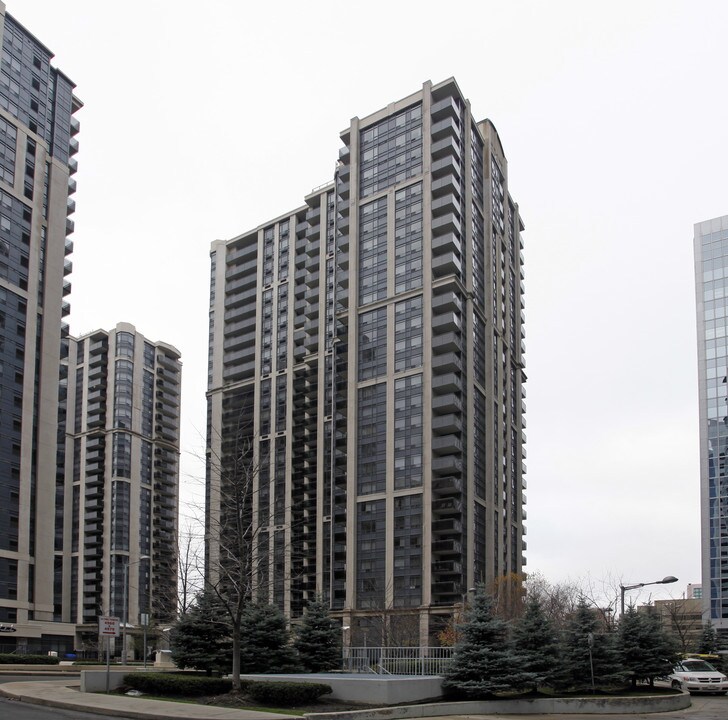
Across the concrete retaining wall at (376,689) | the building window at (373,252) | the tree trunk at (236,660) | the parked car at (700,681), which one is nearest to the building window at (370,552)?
the building window at (373,252)

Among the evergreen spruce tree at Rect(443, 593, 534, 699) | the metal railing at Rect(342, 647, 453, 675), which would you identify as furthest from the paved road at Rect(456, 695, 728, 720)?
the metal railing at Rect(342, 647, 453, 675)

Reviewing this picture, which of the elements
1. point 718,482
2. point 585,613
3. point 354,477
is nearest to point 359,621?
point 354,477

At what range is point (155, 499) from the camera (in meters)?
156

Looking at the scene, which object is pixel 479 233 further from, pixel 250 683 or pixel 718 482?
pixel 250 683

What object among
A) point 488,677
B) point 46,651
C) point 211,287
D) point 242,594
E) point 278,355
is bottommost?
point 46,651

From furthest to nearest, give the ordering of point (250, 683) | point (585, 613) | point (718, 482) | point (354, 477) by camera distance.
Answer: point (718, 482) → point (354, 477) → point (585, 613) → point (250, 683)

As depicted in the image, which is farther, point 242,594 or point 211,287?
point 211,287

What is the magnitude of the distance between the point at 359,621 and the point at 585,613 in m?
56.3

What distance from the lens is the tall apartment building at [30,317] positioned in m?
84.5

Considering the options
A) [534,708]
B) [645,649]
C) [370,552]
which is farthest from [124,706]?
[370,552]

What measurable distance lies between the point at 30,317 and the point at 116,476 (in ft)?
211

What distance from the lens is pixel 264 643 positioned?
1319 inches

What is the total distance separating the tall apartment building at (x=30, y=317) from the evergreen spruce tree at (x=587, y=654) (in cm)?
6295

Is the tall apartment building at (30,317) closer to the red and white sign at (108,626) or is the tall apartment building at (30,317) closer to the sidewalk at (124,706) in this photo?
the sidewalk at (124,706)
